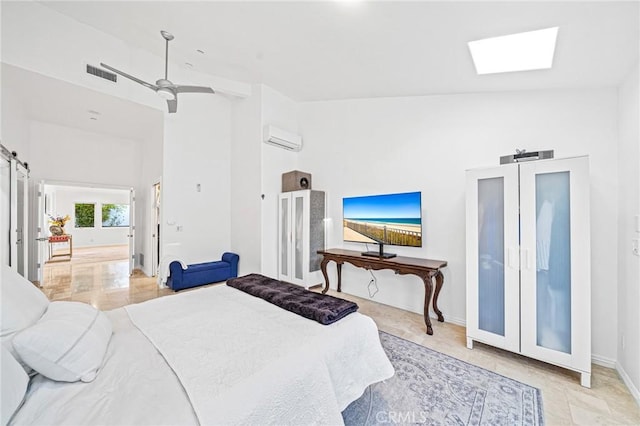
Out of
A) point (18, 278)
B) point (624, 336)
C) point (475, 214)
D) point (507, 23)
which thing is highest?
point (507, 23)

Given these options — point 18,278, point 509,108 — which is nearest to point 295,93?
point 509,108

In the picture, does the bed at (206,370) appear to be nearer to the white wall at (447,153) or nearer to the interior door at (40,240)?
the white wall at (447,153)

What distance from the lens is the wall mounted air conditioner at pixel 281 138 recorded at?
4.29m

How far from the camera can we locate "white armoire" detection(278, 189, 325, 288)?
4141 mm

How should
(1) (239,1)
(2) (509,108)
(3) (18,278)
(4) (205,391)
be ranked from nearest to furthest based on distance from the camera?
(4) (205,391), (3) (18,278), (1) (239,1), (2) (509,108)

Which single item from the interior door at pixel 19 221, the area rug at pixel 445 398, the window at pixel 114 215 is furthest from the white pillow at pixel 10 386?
the window at pixel 114 215

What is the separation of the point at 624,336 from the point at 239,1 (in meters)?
4.39

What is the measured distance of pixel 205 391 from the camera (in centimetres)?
98

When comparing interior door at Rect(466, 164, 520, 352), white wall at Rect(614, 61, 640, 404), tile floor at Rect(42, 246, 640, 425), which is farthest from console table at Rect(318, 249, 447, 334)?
white wall at Rect(614, 61, 640, 404)

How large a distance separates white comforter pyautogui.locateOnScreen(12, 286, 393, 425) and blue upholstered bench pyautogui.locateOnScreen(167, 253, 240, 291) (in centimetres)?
260

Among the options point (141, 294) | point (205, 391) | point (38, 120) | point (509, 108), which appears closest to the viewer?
point (205, 391)

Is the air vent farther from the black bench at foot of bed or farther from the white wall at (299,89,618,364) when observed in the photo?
the black bench at foot of bed

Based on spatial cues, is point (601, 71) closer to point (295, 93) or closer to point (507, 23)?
point (507, 23)

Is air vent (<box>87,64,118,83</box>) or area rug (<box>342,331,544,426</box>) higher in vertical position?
air vent (<box>87,64,118,83</box>)
